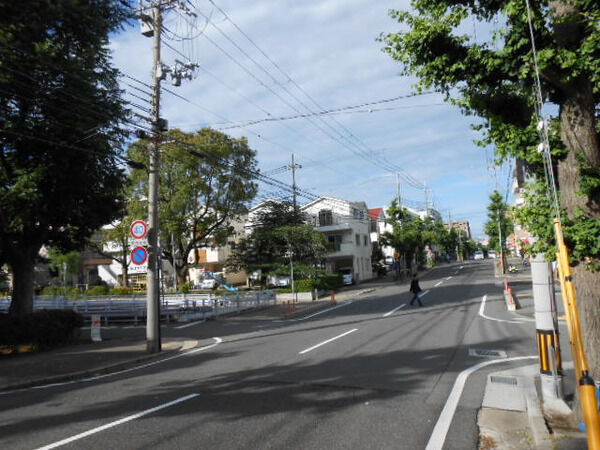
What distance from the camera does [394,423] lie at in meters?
5.68

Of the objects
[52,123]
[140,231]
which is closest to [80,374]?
[140,231]

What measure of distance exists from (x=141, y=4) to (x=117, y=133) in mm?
4051

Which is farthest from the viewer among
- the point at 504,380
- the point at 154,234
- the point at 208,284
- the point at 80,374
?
the point at 208,284

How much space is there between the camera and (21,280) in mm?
14641

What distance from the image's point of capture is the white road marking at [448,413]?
200 inches

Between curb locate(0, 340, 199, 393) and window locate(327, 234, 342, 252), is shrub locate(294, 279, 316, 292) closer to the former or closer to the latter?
window locate(327, 234, 342, 252)

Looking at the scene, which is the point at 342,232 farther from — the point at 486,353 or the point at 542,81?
the point at 542,81

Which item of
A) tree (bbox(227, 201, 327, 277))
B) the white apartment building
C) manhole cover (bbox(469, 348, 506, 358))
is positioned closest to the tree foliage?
manhole cover (bbox(469, 348, 506, 358))

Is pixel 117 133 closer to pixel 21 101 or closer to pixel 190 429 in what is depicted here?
pixel 21 101

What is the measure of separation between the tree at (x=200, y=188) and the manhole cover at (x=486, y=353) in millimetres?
24356

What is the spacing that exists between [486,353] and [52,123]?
13204 millimetres


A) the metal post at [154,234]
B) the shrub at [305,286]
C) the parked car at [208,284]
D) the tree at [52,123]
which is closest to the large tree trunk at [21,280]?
the tree at [52,123]

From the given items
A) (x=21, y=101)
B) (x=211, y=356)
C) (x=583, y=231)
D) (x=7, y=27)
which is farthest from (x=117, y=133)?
(x=583, y=231)

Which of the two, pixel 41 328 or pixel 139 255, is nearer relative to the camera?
pixel 139 255
